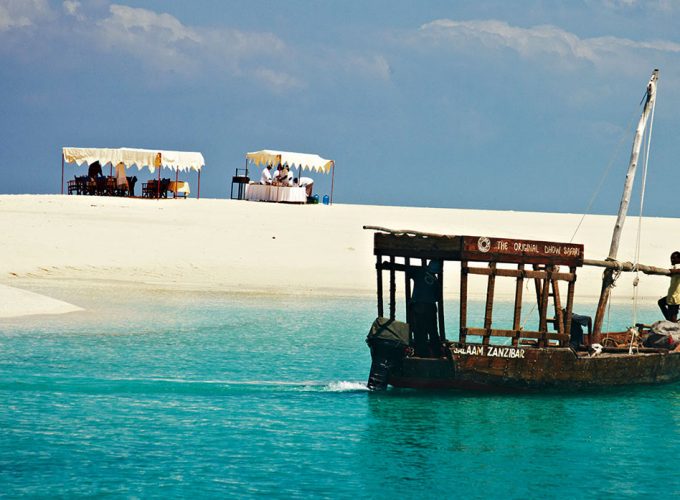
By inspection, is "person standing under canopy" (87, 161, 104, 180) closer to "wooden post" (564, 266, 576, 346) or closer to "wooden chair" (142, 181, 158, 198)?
"wooden chair" (142, 181, 158, 198)

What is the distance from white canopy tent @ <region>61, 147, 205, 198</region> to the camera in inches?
1818

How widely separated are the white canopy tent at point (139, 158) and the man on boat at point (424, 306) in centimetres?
3189

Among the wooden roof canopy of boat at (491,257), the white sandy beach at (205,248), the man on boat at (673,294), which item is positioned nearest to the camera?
the wooden roof canopy of boat at (491,257)

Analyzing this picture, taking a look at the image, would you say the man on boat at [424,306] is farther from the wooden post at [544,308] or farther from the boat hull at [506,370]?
the wooden post at [544,308]

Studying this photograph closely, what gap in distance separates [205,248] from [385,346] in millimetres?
18590

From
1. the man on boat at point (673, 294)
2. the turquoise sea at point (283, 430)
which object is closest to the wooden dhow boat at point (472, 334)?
the turquoise sea at point (283, 430)

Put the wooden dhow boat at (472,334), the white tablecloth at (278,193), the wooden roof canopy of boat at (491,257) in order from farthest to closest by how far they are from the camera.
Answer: the white tablecloth at (278,193), the wooden dhow boat at (472,334), the wooden roof canopy of boat at (491,257)

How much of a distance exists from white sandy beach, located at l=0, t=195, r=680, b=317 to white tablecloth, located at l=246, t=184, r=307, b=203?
13.7ft

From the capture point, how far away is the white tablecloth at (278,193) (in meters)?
48.7

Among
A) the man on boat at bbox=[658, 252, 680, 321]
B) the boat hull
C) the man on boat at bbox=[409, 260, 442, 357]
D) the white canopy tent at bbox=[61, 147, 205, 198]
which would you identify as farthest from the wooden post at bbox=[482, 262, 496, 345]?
the white canopy tent at bbox=[61, 147, 205, 198]

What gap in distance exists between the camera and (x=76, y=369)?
17.5 m

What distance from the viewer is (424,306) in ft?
51.2

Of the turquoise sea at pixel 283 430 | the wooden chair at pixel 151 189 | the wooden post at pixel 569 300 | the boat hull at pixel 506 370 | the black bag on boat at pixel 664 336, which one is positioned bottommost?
the turquoise sea at pixel 283 430

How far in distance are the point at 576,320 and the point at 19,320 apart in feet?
39.6
